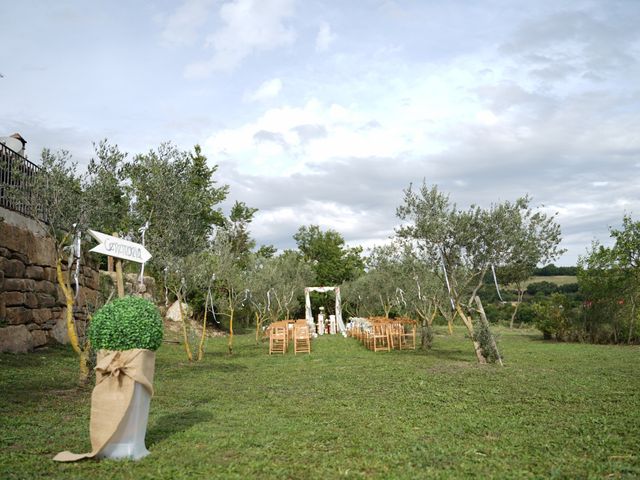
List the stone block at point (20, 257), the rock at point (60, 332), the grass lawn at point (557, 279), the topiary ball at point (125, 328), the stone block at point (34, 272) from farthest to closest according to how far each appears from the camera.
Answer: the grass lawn at point (557, 279) → the rock at point (60, 332) → the stone block at point (34, 272) → the stone block at point (20, 257) → the topiary ball at point (125, 328)

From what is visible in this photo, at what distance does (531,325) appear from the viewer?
111 ft

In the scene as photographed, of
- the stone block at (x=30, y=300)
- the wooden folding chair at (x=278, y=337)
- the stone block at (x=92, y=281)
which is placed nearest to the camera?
the stone block at (x=30, y=300)

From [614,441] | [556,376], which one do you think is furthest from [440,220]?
[614,441]

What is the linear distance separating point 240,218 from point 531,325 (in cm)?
2174

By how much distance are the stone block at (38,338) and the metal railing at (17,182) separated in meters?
2.87

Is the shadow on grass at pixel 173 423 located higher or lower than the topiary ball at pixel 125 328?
lower

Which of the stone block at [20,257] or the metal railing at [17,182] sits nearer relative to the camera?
the metal railing at [17,182]

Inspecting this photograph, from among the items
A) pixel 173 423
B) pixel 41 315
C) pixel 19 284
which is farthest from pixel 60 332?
pixel 173 423

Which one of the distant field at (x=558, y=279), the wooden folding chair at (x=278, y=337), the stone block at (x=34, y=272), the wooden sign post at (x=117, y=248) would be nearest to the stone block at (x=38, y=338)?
the stone block at (x=34, y=272)

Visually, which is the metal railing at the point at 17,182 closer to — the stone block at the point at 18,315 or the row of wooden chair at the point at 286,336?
the stone block at the point at 18,315

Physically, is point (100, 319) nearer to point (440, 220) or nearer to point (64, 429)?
point (64, 429)

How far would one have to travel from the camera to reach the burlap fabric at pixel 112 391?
504cm

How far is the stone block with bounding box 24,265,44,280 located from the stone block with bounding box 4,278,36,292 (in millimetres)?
123

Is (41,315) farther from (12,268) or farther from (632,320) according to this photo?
(632,320)
